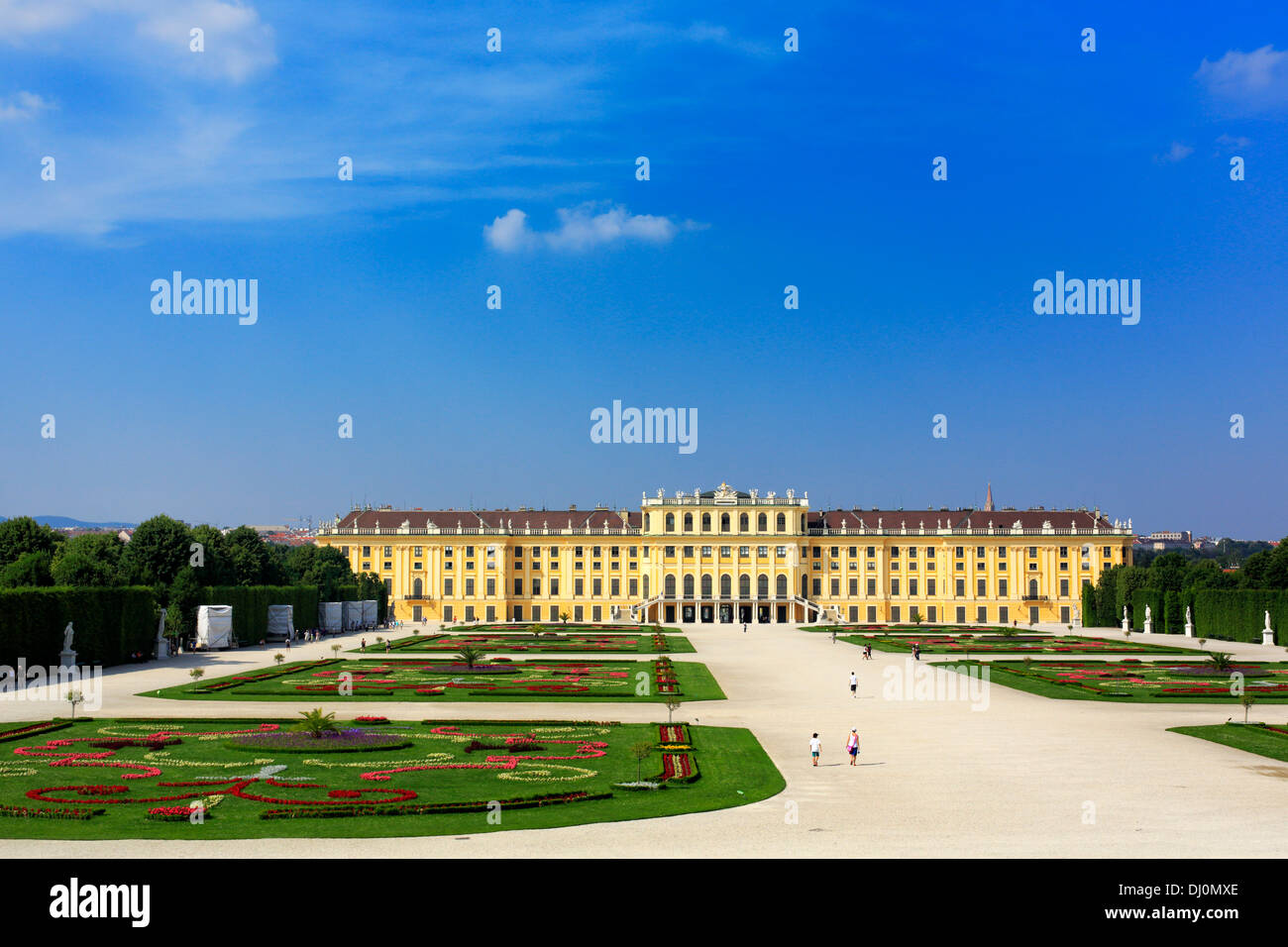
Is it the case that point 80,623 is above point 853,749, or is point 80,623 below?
above

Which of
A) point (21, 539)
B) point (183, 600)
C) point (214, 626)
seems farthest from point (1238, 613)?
point (21, 539)

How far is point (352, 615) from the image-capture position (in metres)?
94.1

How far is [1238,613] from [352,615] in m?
66.8

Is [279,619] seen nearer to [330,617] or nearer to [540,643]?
[330,617]

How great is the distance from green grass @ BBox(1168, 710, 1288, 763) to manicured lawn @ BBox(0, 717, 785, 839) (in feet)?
41.6

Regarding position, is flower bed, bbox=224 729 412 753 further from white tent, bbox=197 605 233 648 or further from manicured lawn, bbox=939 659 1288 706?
white tent, bbox=197 605 233 648

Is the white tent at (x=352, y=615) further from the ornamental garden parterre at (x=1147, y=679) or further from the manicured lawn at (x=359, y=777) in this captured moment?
the manicured lawn at (x=359, y=777)

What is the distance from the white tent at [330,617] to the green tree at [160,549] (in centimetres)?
1893

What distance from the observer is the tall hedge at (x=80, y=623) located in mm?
48969

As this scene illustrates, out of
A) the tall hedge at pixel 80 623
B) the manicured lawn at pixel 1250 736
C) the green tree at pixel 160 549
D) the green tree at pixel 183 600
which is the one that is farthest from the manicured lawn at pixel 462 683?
the green tree at pixel 160 549
